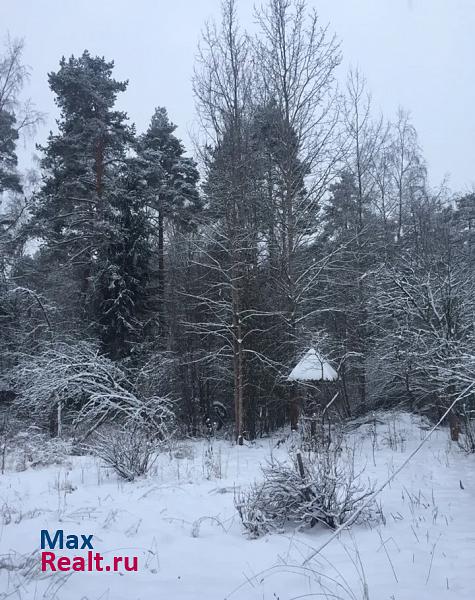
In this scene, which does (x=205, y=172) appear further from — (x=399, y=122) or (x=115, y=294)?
(x=399, y=122)

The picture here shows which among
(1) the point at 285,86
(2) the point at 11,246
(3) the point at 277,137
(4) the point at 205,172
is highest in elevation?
(1) the point at 285,86

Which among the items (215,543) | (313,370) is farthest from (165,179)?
(215,543)

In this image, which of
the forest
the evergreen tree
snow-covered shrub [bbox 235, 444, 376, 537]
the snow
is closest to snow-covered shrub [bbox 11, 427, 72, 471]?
the forest

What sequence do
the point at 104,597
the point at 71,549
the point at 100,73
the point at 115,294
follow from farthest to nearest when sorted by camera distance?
the point at 100,73
the point at 115,294
the point at 71,549
the point at 104,597

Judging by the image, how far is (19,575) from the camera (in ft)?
11.1

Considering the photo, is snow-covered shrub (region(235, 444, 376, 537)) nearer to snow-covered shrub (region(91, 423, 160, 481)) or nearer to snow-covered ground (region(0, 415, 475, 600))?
snow-covered ground (region(0, 415, 475, 600))

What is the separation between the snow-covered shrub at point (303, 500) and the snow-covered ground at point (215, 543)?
0.46 feet

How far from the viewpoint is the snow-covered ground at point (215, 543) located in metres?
3.21

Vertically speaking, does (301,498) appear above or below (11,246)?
below

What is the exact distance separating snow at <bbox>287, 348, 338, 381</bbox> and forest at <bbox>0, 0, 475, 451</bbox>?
63 centimetres

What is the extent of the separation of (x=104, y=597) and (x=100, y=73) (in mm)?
19026

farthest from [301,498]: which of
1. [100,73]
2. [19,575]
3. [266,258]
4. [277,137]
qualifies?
[100,73]

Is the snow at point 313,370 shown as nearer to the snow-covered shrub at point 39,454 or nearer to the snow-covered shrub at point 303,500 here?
the snow-covered shrub at point 39,454

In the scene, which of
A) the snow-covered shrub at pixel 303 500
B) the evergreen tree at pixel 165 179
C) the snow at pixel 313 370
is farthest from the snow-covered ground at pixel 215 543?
the evergreen tree at pixel 165 179
